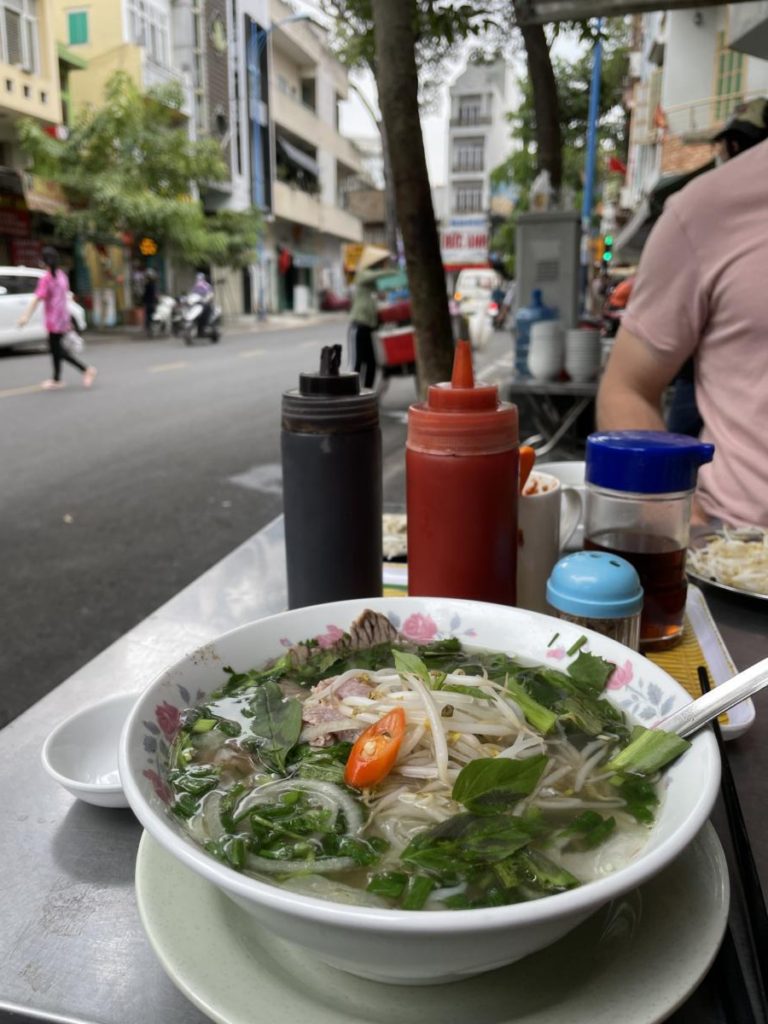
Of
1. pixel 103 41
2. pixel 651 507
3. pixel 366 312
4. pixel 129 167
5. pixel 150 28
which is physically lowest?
pixel 651 507

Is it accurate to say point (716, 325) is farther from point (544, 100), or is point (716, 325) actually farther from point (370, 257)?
point (370, 257)

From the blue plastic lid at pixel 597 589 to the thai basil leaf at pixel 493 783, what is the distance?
364 mm

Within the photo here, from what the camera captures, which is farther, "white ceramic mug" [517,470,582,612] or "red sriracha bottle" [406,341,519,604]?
"white ceramic mug" [517,470,582,612]

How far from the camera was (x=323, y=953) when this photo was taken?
60cm

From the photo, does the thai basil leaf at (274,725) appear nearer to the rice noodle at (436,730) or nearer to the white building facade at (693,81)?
the rice noodle at (436,730)

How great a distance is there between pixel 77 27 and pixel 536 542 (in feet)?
99.8

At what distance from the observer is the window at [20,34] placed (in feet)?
64.2

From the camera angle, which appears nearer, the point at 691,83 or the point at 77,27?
the point at 691,83

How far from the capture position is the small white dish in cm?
91

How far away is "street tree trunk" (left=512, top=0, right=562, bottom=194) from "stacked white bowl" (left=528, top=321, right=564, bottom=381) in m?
2.19

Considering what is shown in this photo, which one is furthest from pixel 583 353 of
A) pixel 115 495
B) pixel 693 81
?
pixel 693 81

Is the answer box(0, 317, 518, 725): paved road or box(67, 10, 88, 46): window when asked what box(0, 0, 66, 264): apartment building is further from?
box(0, 317, 518, 725): paved road

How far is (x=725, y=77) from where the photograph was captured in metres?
15.8

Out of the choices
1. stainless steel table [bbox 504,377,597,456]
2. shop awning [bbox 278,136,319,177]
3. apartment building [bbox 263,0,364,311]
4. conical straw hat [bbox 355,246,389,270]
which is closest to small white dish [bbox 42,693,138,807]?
stainless steel table [bbox 504,377,597,456]
